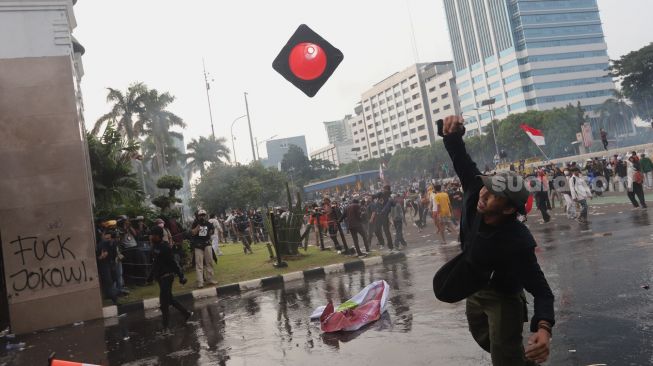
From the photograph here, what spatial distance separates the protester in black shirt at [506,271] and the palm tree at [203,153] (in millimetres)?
62384

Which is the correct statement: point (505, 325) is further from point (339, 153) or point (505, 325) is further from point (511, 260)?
point (339, 153)

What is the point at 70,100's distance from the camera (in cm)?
1044

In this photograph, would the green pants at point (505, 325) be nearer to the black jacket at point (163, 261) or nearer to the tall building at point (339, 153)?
the black jacket at point (163, 261)

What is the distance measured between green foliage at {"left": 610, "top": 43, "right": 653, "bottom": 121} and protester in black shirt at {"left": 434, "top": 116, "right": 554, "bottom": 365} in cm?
5980

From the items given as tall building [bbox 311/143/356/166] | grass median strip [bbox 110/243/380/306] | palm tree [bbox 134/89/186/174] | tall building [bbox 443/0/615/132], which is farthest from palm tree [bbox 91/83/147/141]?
tall building [bbox 311/143/356/166]

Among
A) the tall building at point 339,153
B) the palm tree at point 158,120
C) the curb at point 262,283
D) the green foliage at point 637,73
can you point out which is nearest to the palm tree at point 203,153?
the palm tree at point 158,120

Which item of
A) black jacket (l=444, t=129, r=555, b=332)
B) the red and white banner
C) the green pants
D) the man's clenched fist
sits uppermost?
the man's clenched fist

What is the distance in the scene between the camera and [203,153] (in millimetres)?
64562

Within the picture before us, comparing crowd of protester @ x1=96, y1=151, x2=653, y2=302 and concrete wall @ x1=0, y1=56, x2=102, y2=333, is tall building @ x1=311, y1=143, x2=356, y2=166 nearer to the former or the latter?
crowd of protester @ x1=96, y1=151, x2=653, y2=302

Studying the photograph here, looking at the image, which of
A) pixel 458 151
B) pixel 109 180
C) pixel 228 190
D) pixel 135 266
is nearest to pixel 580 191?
pixel 135 266

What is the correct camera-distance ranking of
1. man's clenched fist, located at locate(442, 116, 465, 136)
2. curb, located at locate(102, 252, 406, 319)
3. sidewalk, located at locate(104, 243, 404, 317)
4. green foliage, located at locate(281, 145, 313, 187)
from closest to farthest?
man's clenched fist, located at locate(442, 116, 465, 136)
curb, located at locate(102, 252, 406, 319)
sidewalk, located at locate(104, 243, 404, 317)
green foliage, located at locate(281, 145, 313, 187)

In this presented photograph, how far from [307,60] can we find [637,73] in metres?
60.3

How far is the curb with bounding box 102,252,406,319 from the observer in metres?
10.9

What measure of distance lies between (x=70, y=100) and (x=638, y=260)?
1034cm
